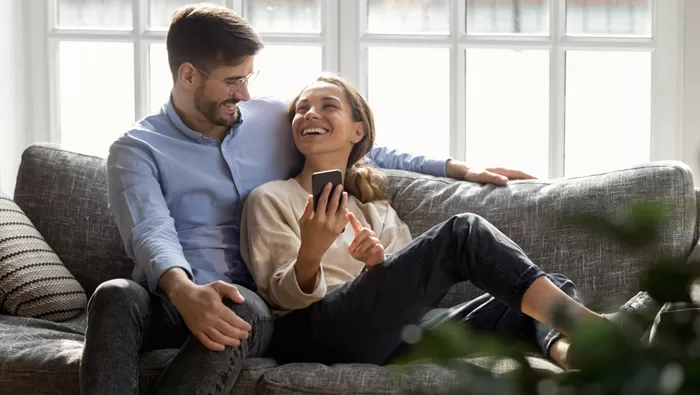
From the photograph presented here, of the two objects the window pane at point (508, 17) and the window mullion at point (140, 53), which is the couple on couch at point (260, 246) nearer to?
the window pane at point (508, 17)

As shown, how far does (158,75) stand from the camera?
3.34 m

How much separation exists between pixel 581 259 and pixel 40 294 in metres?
1.35

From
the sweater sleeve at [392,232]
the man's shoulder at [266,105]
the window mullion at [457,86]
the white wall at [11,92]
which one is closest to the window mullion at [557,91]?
the window mullion at [457,86]

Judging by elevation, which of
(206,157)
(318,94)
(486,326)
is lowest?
(486,326)

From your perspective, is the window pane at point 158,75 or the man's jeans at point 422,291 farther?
the window pane at point 158,75

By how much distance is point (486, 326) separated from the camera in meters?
2.20

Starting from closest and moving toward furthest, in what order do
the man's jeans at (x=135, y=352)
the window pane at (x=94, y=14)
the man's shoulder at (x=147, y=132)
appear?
the man's jeans at (x=135, y=352), the man's shoulder at (x=147, y=132), the window pane at (x=94, y=14)

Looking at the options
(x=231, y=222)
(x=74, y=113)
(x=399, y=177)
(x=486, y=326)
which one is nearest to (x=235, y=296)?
(x=231, y=222)

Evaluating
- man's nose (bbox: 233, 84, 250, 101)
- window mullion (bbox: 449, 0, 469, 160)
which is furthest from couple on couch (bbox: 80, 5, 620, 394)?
window mullion (bbox: 449, 0, 469, 160)

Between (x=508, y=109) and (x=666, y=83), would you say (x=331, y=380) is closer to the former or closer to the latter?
(x=508, y=109)

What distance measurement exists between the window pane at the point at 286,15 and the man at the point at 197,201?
746 millimetres

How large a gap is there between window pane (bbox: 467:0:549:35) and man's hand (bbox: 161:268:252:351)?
1.53 metres

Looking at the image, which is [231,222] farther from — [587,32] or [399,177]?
[587,32]

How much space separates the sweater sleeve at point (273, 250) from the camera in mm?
2148
